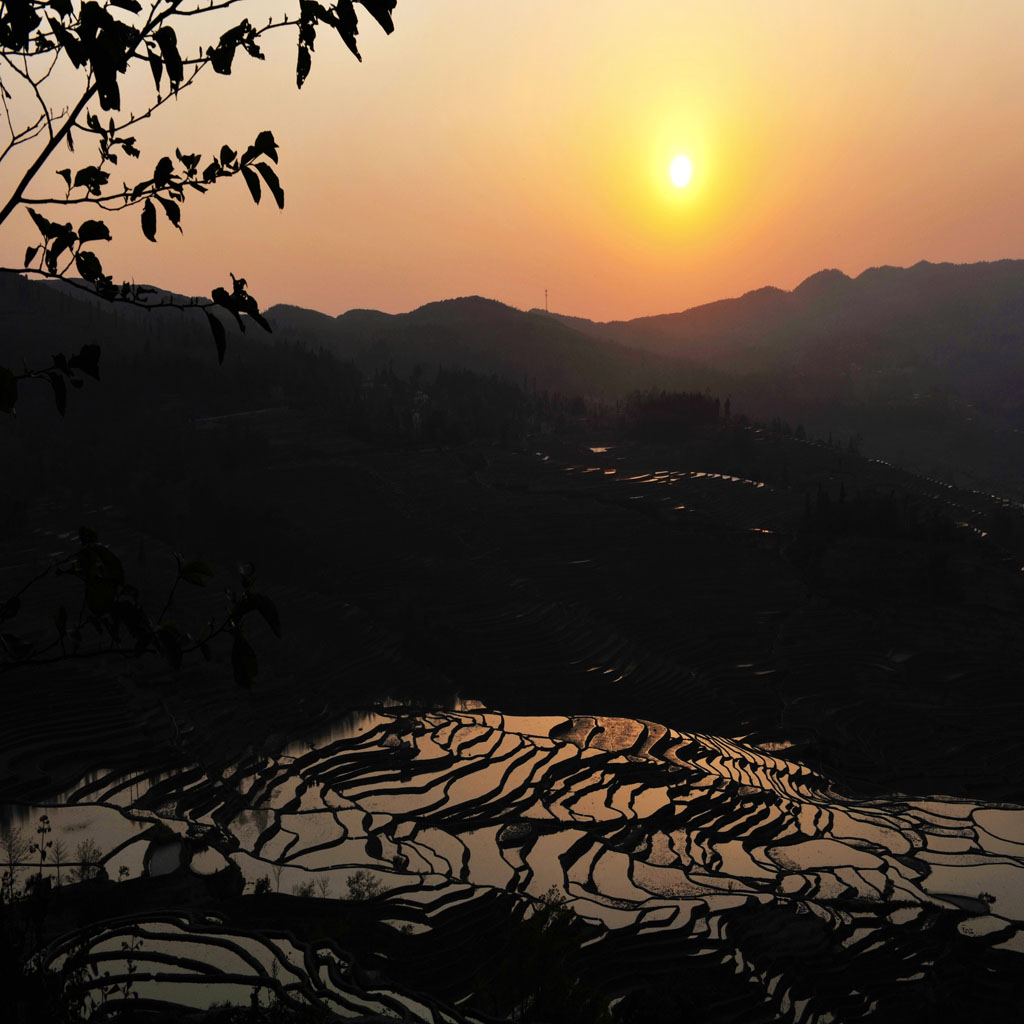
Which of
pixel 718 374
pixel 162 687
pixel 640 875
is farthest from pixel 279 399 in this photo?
pixel 718 374

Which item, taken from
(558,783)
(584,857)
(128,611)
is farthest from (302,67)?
(558,783)

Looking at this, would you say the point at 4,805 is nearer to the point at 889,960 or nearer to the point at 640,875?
the point at 640,875

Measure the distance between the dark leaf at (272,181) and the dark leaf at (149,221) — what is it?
467 millimetres

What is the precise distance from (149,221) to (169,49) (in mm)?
553

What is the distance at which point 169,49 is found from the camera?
10.6ft

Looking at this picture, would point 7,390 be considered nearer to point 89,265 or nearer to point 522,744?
point 89,265

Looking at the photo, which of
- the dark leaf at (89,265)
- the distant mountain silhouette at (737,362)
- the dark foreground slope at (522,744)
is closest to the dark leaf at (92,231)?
the dark leaf at (89,265)

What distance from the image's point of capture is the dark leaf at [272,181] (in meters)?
3.21

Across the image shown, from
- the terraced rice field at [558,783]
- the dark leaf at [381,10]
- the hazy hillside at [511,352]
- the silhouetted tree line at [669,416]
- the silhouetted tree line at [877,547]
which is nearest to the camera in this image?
the dark leaf at [381,10]

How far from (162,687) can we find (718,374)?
131000 millimetres

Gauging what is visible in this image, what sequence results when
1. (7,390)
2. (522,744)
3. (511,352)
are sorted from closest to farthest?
(7,390) < (522,744) < (511,352)

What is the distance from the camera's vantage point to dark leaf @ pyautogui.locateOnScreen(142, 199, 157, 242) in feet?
11.4

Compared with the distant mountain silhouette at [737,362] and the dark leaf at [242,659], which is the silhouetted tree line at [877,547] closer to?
the dark leaf at [242,659]

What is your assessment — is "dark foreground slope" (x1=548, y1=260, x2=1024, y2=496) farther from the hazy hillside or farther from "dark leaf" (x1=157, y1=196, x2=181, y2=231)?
"dark leaf" (x1=157, y1=196, x2=181, y2=231)
